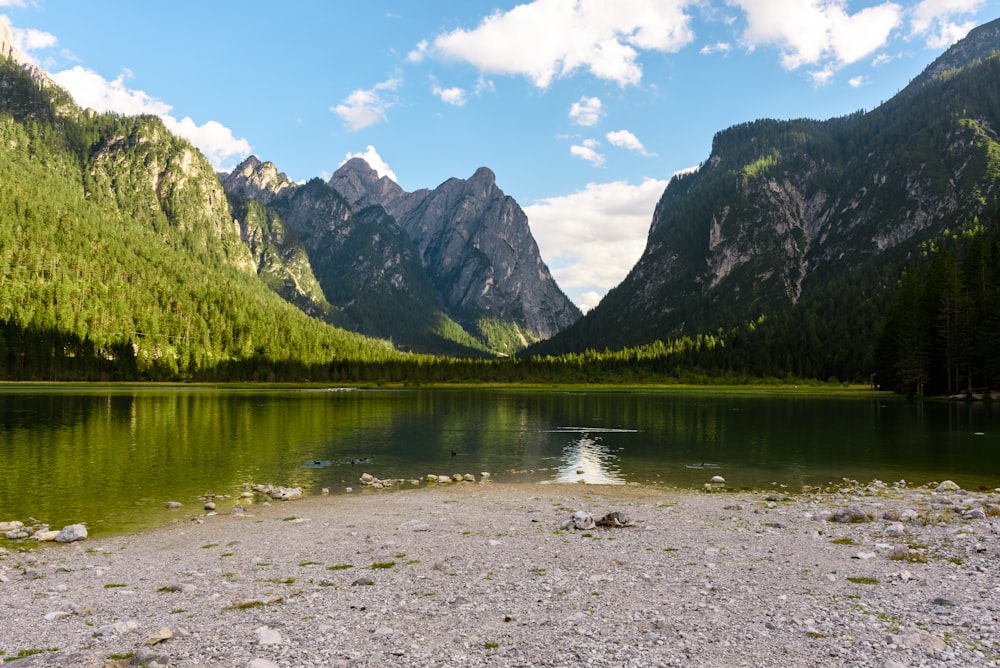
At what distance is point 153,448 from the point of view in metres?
51.2

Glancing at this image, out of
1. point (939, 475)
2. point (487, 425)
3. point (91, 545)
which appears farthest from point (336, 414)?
Answer: point (939, 475)

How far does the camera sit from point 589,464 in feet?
153

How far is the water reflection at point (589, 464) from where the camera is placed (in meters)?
40.2

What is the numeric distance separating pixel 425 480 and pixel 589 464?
1424 cm

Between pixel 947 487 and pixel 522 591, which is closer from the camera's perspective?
pixel 522 591

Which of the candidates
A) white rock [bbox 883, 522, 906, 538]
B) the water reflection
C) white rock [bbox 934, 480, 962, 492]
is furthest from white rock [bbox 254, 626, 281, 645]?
white rock [bbox 934, 480, 962, 492]

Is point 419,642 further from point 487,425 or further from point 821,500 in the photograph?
point 487,425

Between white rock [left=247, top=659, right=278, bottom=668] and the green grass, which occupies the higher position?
white rock [left=247, top=659, right=278, bottom=668]

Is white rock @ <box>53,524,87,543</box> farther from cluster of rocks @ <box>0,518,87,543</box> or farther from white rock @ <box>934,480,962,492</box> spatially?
white rock @ <box>934,480,962,492</box>

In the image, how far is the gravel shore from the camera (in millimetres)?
11617

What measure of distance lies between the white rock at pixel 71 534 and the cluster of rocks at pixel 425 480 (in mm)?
16290

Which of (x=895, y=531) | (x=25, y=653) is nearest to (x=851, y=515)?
(x=895, y=531)

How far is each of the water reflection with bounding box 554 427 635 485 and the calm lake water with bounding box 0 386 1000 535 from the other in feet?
0.50

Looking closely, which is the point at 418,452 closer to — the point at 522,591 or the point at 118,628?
the point at 522,591
